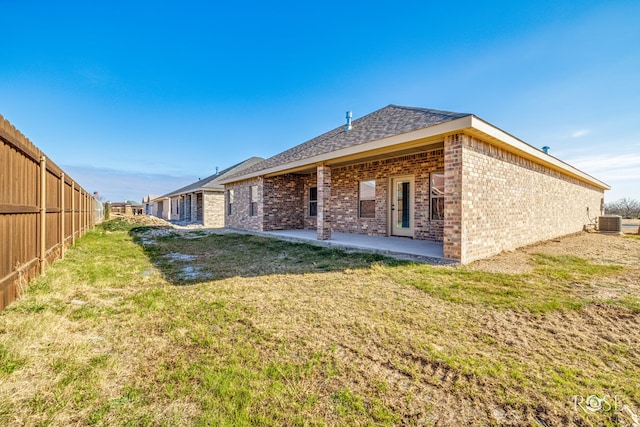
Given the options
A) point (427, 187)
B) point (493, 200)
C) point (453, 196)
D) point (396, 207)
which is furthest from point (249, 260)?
→ point (493, 200)

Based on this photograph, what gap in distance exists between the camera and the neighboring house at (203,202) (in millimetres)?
20000

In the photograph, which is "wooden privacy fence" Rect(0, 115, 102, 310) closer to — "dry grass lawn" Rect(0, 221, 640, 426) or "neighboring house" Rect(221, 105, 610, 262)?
"dry grass lawn" Rect(0, 221, 640, 426)

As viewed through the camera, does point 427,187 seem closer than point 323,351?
No

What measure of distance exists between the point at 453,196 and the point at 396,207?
4027mm

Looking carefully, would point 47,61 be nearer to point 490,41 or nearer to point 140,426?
point 140,426

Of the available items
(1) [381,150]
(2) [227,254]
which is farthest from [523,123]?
(2) [227,254]

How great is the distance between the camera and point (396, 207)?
384 inches

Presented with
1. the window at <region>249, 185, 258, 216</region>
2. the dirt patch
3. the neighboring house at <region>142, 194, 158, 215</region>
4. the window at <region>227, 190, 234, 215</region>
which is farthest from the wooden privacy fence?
the neighboring house at <region>142, 194, 158, 215</region>

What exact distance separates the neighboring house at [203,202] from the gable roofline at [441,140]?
10.3m

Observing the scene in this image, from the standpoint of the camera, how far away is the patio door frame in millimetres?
9219

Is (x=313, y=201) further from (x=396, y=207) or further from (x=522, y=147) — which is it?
(x=522, y=147)

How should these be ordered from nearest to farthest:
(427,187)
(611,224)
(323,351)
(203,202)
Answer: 1. (323,351)
2. (427,187)
3. (611,224)
4. (203,202)

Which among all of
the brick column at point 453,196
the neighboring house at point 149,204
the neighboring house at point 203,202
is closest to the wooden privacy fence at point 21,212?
the brick column at point 453,196

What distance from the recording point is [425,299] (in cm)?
371
